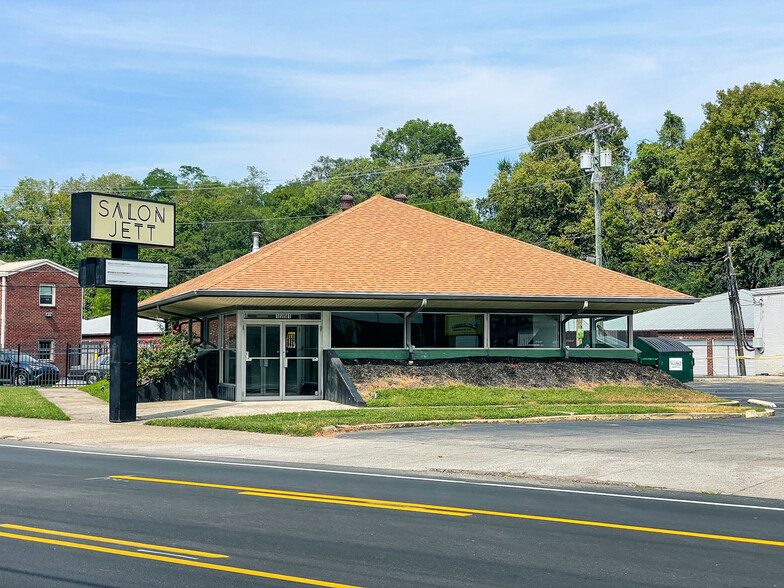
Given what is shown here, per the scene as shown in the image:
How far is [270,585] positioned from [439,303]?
20978mm

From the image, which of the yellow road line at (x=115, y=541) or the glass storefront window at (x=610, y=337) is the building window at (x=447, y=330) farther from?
the yellow road line at (x=115, y=541)

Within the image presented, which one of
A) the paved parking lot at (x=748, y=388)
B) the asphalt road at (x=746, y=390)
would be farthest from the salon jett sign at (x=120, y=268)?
the asphalt road at (x=746, y=390)

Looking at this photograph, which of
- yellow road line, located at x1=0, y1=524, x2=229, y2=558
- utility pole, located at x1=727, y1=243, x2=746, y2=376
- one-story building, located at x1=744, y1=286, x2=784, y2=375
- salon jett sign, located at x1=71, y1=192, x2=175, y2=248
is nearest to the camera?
yellow road line, located at x1=0, y1=524, x2=229, y2=558

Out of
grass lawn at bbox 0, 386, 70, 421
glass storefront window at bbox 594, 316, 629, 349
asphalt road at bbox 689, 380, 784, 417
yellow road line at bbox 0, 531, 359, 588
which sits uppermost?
glass storefront window at bbox 594, 316, 629, 349

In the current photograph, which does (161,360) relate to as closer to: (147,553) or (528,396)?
(528,396)

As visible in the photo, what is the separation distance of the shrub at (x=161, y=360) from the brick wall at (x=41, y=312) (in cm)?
3311

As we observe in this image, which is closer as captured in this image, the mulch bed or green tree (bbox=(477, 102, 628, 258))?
the mulch bed

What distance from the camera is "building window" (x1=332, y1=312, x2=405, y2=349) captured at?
27328 mm

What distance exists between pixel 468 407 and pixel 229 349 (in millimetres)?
7844

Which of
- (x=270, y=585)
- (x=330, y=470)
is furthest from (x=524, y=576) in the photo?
(x=330, y=470)

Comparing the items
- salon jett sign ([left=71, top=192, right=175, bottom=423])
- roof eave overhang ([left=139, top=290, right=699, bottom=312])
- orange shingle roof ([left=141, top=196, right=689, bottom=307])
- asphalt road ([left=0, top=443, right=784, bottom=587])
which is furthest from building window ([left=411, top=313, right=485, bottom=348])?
asphalt road ([left=0, top=443, right=784, bottom=587])

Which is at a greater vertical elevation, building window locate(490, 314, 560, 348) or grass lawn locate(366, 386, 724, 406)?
building window locate(490, 314, 560, 348)

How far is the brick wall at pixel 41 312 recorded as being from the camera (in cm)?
5856

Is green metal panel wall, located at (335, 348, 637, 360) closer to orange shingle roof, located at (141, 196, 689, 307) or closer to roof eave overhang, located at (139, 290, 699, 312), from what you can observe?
roof eave overhang, located at (139, 290, 699, 312)
